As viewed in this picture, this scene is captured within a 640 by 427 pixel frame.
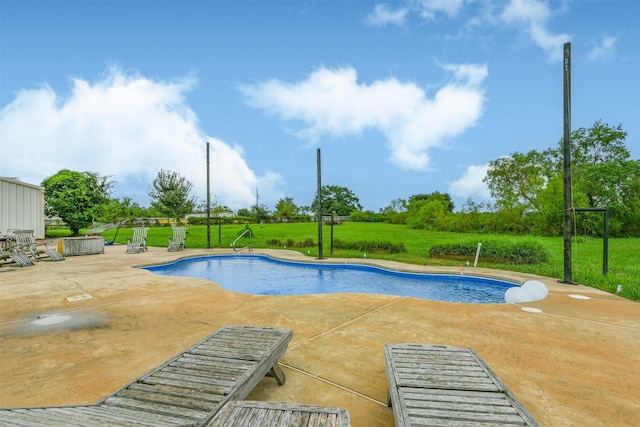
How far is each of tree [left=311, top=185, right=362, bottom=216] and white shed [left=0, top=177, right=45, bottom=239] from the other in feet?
107

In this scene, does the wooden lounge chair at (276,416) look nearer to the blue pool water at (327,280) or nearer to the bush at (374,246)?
the blue pool water at (327,280)

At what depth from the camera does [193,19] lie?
1119 cm

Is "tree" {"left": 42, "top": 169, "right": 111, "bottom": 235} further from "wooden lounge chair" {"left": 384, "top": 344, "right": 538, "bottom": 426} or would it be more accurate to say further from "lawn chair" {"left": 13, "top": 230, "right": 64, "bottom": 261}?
"wooden lounge chair" {"left": 384, "top": 344, "right": 538, "bottom": 426}

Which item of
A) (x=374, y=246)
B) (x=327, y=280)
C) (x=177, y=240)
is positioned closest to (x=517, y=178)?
(x=374, y=246)

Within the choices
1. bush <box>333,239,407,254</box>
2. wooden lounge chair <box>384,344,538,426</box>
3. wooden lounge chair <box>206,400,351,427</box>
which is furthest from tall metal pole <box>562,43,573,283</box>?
wooden lounge chair <box>206,400,351,427</box>

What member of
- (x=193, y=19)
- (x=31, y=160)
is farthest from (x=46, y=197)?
(x=193, y=19)

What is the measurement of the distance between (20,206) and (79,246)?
25.9ft

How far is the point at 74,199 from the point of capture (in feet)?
57.7

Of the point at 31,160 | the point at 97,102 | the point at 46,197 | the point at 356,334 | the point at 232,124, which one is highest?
the point at 232,124

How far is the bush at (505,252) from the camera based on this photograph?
322 inches

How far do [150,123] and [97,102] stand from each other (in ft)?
11.0

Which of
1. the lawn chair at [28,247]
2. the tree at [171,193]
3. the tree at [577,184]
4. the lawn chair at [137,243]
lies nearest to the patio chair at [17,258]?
the lawn chair at [28,247]

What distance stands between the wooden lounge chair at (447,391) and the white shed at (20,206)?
17.4 m

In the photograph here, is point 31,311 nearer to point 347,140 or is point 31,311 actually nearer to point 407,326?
point 407,326
